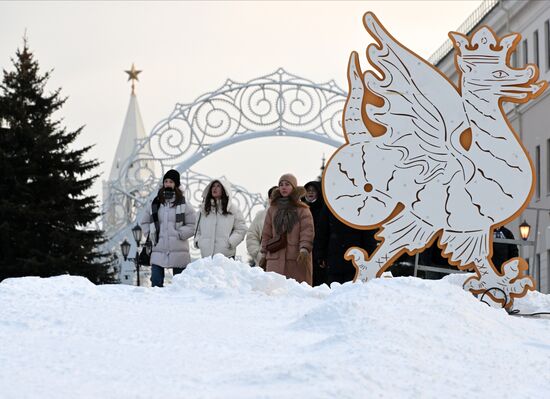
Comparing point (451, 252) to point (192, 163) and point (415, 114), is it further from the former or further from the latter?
point (192, 163)

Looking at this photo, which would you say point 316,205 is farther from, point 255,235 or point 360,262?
point 360,262

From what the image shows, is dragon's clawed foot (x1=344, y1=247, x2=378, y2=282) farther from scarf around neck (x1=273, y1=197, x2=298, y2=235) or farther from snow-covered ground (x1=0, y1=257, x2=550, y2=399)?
snow-covered ground (x1=0, y1=257, x2=550, y2=399)

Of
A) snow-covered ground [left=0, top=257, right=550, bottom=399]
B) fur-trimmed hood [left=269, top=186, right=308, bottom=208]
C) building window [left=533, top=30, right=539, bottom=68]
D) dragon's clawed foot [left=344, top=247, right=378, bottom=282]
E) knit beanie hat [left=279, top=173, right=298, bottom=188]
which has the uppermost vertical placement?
building window [left=533, top=30, right=539, bottom=68]

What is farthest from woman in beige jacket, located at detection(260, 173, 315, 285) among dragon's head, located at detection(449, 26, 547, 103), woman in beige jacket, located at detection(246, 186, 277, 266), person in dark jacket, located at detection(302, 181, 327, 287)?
dragon's head, located at detection(449, 26, 547, 103)

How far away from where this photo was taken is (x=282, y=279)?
8922mm

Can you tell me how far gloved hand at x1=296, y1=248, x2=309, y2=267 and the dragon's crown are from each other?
2226 millimetres

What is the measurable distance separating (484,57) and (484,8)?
26.3 meters

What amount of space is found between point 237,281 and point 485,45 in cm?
321

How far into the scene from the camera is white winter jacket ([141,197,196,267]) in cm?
1129

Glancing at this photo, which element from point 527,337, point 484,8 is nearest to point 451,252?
point 527,337

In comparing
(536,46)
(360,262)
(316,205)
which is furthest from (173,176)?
(536,46)

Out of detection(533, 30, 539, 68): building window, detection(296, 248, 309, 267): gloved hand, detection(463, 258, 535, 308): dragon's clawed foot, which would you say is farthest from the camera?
detection(533, 30, 539, 68): building window

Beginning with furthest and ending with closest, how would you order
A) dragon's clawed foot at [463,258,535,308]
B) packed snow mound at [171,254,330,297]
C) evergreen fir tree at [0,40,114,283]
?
evergreen fir tree at [0,40,114,283] → dragon's clawed foot at [463,258,535,308] → packed snow mound at [171,254,330,297]

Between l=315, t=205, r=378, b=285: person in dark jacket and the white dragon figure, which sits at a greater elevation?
the white dragon figure
